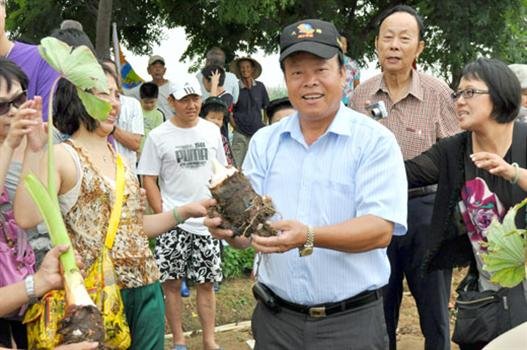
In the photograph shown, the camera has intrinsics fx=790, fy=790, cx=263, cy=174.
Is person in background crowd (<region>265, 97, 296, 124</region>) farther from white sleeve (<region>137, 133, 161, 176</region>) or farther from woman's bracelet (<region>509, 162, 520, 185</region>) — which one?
woman's bracelet (<region>509, 162, 520, 185</region>)

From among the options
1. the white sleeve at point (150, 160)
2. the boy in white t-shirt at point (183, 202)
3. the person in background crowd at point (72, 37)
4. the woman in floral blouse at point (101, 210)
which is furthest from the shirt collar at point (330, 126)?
the white sleeve at point (150, 160)

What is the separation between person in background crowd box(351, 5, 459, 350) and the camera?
15.6 ft

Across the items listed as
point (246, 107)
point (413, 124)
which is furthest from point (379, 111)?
point (246, 107)

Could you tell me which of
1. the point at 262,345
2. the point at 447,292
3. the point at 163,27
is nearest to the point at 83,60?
the point at 262,345

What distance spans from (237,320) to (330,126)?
13.3 ft

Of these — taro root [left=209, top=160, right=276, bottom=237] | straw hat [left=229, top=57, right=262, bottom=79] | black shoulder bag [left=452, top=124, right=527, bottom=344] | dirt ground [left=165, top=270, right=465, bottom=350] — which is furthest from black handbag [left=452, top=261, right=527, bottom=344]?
straw hat [left=229, top=57, right=262, bottom=79]

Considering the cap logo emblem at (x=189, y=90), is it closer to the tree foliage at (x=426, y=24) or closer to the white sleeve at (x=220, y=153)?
the white sleeve at (x=220, y=153)

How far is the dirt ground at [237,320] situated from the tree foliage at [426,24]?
7316 mm

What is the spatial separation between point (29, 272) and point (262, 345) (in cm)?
104

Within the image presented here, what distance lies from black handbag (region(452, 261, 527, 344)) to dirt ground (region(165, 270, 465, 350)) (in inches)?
87.9

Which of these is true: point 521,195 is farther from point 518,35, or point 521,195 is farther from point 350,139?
point 518,35

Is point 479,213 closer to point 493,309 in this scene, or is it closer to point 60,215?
point 493,309

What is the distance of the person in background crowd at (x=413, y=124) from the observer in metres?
4.76

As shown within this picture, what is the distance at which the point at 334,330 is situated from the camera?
10.3 ft
